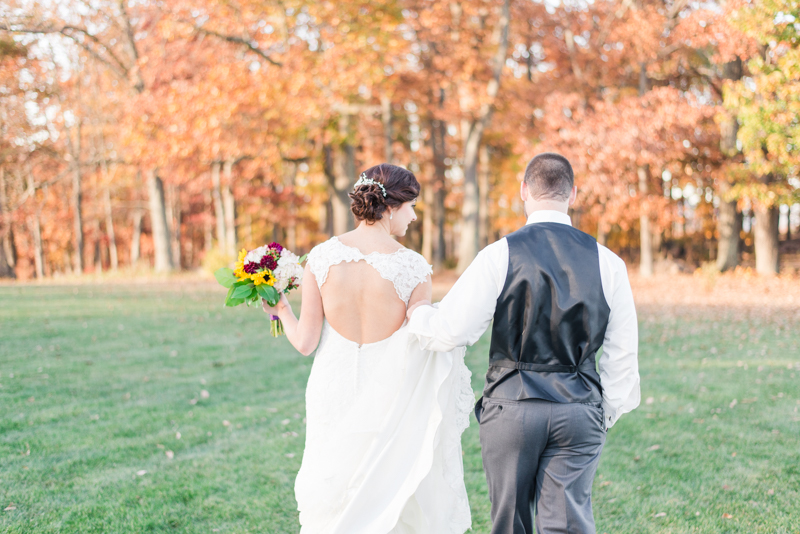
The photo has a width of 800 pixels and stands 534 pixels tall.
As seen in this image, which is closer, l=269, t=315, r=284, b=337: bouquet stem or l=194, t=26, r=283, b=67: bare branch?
l=269, t=315, r=284, b=337: bouquet stem

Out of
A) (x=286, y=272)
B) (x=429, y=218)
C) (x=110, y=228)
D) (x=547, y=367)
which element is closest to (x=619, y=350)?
(x=547, y=367)

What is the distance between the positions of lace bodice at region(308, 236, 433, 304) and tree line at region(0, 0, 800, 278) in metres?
14.0

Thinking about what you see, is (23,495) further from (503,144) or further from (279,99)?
(503,144)

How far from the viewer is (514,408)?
8.37 feet

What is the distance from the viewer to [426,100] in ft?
74.9

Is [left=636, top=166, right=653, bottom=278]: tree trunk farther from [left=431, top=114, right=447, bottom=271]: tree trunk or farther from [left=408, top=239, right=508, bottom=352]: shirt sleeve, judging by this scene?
[left=408, top=239, right=508, bottom=352]: shirt sleeve

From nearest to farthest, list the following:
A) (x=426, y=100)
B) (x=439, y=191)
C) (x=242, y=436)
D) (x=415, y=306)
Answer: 1. (x=415, y=306)
2. (x=242, y=436)
3. (x=426, y=100)
4. (x=439, y=191)

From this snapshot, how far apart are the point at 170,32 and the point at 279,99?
11.1 feet

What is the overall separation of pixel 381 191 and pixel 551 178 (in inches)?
34.2

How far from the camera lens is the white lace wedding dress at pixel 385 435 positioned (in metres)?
3.01

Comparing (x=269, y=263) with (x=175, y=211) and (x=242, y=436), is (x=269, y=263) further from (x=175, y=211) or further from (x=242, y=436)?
(x=175, y=211)

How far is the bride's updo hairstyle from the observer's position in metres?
3.02

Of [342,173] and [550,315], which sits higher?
[342,173]

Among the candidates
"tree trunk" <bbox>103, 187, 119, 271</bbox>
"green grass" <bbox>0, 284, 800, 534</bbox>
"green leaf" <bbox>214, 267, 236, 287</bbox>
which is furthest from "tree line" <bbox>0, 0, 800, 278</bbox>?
"green leaf" <bbox>214, 267, 236, 287</bbox>
